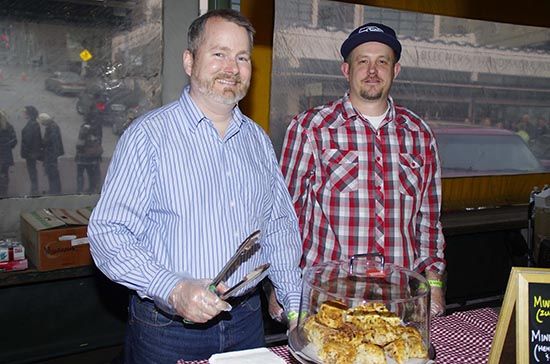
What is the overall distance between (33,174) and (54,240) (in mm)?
516

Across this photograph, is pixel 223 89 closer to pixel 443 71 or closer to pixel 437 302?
pixel 437 302

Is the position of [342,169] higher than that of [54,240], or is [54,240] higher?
[342,169]

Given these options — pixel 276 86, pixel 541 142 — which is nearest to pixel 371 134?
pixel 276 86

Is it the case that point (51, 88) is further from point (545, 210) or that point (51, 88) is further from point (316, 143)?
point (545, 210)

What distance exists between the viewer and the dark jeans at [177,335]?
70.2 inches

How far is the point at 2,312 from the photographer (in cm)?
313

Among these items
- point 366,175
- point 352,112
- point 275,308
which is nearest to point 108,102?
point 352,112

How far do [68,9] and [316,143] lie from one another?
6.13 feet

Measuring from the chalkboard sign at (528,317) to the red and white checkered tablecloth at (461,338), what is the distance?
0.37m

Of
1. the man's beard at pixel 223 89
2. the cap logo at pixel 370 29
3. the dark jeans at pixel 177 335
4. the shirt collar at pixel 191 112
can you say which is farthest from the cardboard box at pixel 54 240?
the cap logo at pixel 370 29

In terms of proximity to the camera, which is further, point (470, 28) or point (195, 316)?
point (470, 28)

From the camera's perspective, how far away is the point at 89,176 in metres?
3.49

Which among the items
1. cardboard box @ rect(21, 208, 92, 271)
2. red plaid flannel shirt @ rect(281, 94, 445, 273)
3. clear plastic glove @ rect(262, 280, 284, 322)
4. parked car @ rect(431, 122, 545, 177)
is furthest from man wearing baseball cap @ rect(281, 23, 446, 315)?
parked car @ rect(431, 122, 545, 177)

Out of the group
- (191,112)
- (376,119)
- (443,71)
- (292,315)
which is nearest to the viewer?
(292,315)
